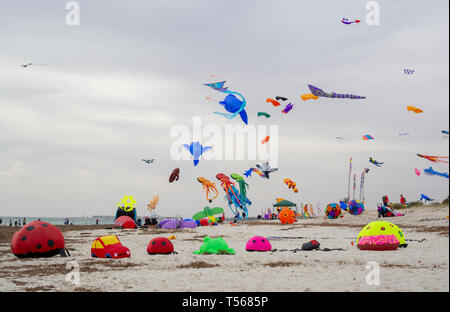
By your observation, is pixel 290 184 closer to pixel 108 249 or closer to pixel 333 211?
pixel 333 211

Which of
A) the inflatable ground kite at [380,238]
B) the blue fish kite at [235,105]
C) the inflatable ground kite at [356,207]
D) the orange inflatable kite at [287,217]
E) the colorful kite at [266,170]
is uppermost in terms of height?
the blue fish kite at [235,105]

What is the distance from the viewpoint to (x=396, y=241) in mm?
14227

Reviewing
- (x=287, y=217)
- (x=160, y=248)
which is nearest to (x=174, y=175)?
(x=287, y=217)

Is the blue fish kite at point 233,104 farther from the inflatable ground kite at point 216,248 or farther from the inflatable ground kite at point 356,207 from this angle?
the inflatable ground kite at point 356,207

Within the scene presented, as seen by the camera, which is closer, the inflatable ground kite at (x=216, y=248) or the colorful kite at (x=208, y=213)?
the inflatable ground kite at (x=216, y=248)

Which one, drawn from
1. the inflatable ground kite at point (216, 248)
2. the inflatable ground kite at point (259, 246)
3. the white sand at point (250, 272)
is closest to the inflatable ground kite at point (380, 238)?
the white sand at point (250, 272)

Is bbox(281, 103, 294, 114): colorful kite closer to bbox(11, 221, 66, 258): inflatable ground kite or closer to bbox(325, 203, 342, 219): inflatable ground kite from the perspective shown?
bbox(11, 221, 66, 258): inflatable ground kite

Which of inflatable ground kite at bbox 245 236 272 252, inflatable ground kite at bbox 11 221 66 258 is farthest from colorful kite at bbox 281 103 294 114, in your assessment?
inflatable ground kite at bbox 11 221 66 258

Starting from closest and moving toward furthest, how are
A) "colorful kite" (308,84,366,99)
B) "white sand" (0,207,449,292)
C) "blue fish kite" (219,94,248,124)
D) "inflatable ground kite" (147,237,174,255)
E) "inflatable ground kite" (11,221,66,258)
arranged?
"white sand" (0,207,449,292) → "colorful kite" (308,84,366,99) → "inflatable ground kite" (11,221,66,258) → "inflatable ground kite" (147,237,174,255) → "blue fish kite" (219,94,248,124)

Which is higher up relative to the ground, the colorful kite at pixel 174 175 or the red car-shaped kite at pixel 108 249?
the colorful kite at pixel 174 175
